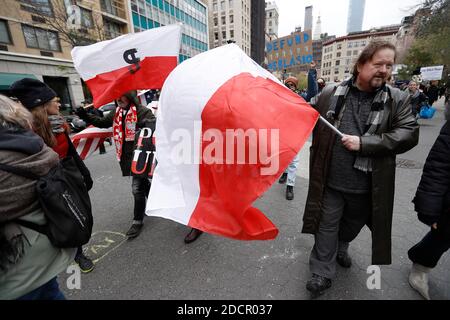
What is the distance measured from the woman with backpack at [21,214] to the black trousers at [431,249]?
295 centimetres

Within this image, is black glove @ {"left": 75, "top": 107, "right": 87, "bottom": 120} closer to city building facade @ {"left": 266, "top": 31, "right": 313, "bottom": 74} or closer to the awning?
city building facade @ {"left": 266, "top": 31, "right": 313, "bottom": 74}

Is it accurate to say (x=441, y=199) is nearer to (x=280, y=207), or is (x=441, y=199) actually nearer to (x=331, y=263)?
(x=331, y=263)

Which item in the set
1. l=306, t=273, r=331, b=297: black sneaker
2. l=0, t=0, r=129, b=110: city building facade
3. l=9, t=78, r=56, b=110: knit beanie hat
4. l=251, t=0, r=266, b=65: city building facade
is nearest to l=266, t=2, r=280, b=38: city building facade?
l=251, t=0, r=266, b=65: city building facade

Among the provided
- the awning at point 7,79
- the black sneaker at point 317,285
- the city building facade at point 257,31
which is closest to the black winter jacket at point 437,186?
the black sneaker at point 317,285

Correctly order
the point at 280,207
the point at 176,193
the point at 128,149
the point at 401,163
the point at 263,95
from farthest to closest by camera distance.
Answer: the point at 401,163 < the point at 280,207 < the point at 128,149 < the point at 176,193 < the point at 263,95

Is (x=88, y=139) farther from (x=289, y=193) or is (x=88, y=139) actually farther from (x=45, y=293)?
(x=289, y=193)

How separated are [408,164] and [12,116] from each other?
710 centimetres

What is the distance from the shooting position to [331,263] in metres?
2.20

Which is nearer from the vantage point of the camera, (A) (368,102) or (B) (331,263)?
(A) (368,102)

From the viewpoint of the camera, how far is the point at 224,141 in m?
1.54

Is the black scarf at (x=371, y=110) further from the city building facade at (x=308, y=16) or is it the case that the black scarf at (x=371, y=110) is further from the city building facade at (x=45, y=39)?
the city building facade at (x=308, y=16)

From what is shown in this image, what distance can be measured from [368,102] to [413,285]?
5.83 feet

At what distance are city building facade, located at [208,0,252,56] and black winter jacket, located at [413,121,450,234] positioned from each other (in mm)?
60821
